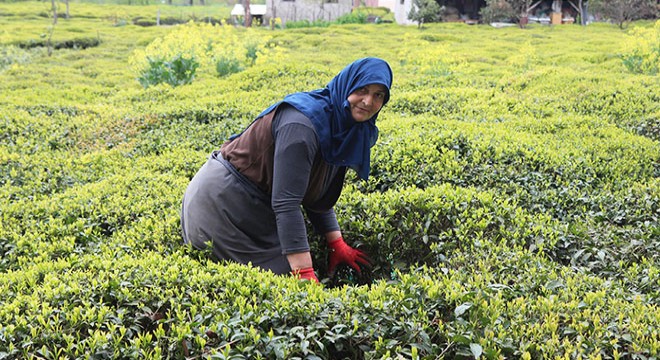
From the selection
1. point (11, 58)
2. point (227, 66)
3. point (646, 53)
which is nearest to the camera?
point (646, 53)

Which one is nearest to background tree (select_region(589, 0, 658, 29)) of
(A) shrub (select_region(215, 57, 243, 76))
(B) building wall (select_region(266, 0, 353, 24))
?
(B) building wall (select_region(266, 0, 353, 24))

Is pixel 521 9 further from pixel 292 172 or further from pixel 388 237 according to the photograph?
pixel 292 172

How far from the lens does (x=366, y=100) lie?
3.37 m

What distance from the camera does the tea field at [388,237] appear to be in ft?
8.54

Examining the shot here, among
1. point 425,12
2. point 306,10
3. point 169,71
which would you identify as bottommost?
point 169,71

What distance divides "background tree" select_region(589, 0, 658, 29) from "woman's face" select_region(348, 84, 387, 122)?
3064 centimetres

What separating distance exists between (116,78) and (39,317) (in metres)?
13.7

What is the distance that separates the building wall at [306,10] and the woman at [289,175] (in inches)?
1347

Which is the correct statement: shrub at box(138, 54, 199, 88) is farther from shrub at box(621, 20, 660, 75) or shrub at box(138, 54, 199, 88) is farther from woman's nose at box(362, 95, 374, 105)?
shrub at box(621, 20, 660, 75)

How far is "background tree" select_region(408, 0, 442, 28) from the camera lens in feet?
102

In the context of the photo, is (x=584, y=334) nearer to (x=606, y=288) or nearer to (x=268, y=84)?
(x=606, y=288)

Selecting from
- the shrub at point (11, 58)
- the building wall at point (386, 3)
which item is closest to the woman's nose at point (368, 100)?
the shrub at point (11, 58)

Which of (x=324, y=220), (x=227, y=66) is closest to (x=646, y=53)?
(x=227, y=66)

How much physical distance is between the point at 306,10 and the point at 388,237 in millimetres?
35714
